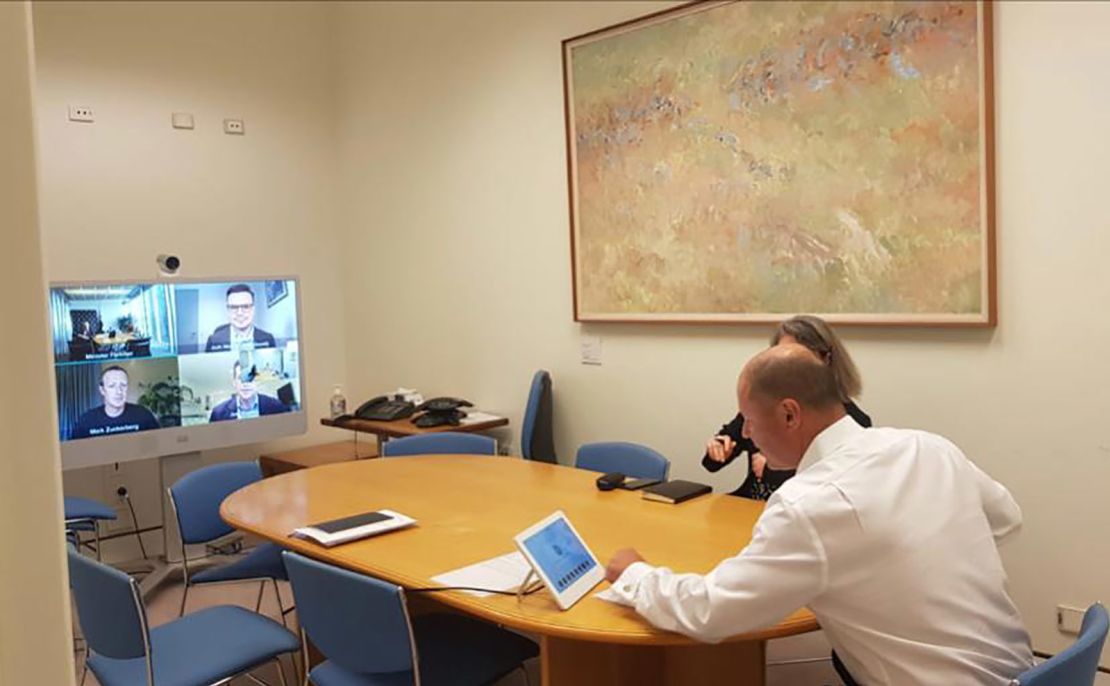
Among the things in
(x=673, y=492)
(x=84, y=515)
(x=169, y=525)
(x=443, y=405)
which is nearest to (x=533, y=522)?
(x=673, y=492)

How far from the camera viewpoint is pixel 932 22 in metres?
3.33

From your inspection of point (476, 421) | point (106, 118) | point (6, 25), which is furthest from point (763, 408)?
point (106, 118)

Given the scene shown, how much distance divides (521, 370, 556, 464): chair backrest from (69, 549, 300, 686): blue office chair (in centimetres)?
197

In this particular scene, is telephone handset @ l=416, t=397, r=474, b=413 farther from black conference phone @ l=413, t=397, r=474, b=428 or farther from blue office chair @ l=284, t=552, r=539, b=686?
blue office chair @ l=284, t=552, r=539, b=686

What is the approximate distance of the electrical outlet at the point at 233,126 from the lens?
5.50 meters

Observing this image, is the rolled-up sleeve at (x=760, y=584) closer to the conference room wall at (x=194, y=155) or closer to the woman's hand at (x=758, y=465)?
the woman's hand at (x=758, y=465)

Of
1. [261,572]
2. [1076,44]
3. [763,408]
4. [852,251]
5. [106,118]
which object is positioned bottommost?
[261,572]

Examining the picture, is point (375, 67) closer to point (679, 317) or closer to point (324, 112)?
point (324, 112)

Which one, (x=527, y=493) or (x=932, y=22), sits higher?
(x=932, y=22)

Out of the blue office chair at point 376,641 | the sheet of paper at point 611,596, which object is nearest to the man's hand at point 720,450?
the blue office chair at point 376,641

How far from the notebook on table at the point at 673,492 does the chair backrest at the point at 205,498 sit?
1.60m

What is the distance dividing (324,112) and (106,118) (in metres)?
1.35

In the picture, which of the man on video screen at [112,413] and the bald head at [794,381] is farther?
the man on video screen at [112,413]

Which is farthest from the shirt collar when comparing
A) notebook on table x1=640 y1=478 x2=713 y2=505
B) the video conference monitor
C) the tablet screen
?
the video conference monitor
